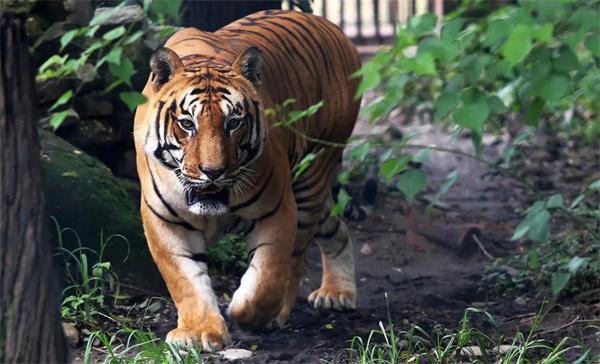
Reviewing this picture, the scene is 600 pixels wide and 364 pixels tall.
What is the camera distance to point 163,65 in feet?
14.8

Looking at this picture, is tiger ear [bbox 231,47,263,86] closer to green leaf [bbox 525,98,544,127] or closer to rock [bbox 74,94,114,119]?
green leaf [bbox 525,98,544,127]

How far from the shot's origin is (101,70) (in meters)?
5.92

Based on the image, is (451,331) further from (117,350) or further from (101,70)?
(101,70)

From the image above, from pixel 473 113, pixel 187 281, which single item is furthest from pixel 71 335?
pixel 473 113

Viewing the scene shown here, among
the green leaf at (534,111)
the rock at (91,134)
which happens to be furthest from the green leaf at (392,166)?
the rock at (91,134)

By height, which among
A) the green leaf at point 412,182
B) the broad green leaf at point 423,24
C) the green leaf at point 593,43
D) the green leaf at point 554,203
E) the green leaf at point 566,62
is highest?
the broad green leaf at point 423,24

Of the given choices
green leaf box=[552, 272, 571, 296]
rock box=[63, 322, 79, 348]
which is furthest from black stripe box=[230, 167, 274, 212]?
green leaf box=[552, 272, 571, 296]

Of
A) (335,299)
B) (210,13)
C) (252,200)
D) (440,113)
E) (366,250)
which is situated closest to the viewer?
(440,113)

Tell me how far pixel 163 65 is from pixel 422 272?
2653 millimetres

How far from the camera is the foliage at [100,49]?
14.1 feet

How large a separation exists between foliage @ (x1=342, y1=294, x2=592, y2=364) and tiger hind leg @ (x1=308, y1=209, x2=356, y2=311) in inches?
35.0

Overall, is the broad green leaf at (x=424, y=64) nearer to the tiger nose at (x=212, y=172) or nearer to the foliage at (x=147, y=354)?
the tiger nose at (x=212, y=172)

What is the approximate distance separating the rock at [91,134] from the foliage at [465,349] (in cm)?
215

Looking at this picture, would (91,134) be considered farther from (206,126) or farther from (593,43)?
(593,43)
